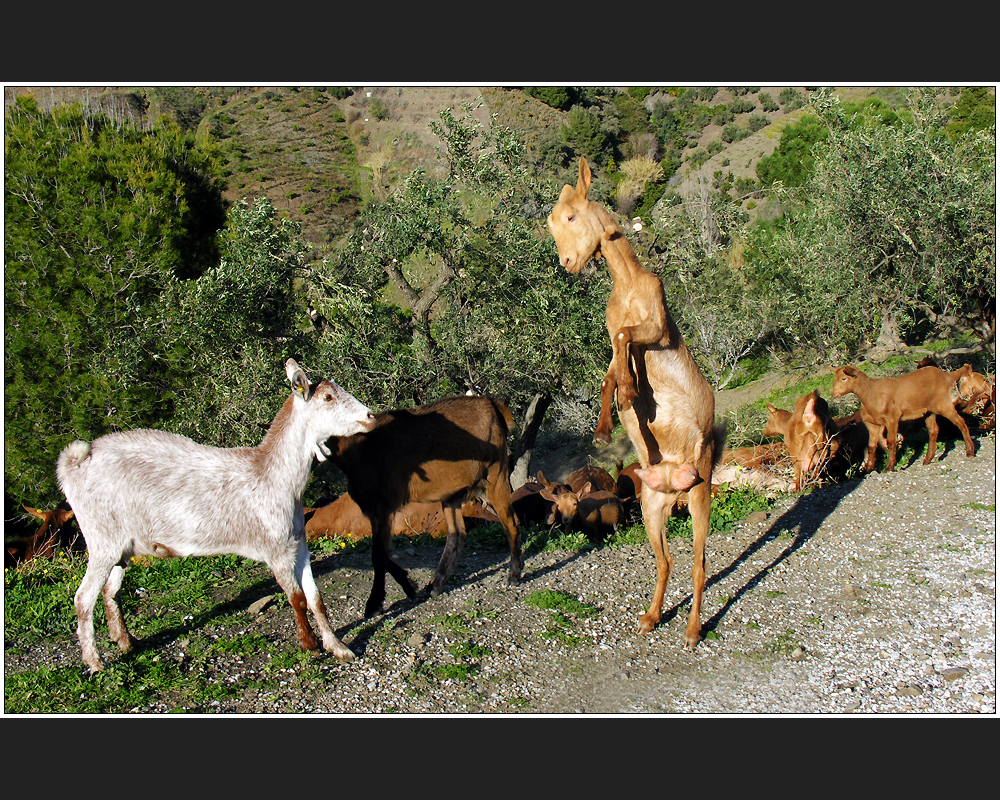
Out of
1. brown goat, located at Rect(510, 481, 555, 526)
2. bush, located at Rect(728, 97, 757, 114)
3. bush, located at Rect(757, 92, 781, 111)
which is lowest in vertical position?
brown goat, located at Rect(510, 481, 555, 526)

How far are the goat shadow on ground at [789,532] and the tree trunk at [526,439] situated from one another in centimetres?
469

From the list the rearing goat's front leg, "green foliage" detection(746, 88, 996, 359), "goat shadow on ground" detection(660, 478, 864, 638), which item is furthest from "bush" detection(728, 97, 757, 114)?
the rearing goat's front leg

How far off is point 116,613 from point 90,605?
1.26ft

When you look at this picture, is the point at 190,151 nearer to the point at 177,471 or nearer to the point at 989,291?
the point at 177,471

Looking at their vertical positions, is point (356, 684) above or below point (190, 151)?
below

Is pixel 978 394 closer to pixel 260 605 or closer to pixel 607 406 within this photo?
pixel 607 406

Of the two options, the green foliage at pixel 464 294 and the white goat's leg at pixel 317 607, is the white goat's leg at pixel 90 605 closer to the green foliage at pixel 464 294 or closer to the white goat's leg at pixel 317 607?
the white goat's leg at pixel 317 607

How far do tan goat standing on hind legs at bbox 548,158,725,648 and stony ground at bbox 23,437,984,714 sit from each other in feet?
2.20

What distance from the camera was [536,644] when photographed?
617 cm

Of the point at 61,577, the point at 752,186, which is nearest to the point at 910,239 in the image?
the point at 61,577

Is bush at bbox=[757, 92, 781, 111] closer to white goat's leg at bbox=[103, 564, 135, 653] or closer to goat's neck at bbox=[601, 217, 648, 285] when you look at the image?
goat's neck at bbox=[601, 217, 648, 285]

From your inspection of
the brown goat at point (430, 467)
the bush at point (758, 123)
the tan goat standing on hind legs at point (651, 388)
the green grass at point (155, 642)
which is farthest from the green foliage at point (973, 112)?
the bush at point (758, 123)

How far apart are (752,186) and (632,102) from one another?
33.8 ft

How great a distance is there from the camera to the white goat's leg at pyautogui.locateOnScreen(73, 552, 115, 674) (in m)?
5.56
